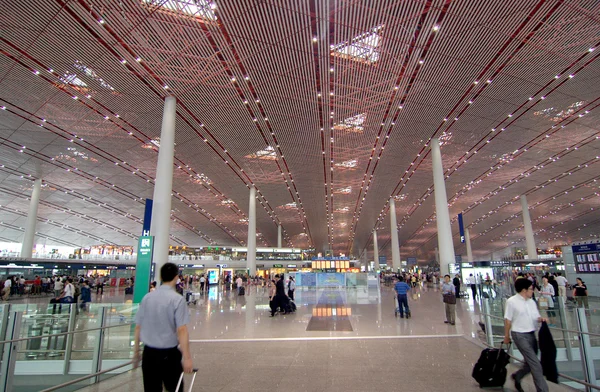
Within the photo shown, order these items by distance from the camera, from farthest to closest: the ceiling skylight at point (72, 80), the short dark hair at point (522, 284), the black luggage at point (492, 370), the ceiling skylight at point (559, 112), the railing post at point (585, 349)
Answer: the ceiling skylight at point (559, 112) < the ceiling skylight at point (72, 80) < the railing post at point (585, 349) < the black luggage at point (492, 370) < the short dark hair at point (522, 284)

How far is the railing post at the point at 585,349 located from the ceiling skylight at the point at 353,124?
1533 cm

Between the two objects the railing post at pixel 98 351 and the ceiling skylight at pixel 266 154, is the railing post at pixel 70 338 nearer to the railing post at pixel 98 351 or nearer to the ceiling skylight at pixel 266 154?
the railing post at pixel 98 351

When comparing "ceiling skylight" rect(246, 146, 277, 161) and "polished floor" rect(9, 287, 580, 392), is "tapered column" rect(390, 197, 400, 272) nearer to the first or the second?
"ceiling skylight" rect(246, 146, 277, 161)

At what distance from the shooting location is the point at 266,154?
2506 centimetres

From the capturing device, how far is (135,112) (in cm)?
1769

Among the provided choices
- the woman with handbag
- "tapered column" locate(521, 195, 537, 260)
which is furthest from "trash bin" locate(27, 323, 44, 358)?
"tapered column" locate(521, 195, 537, 260)

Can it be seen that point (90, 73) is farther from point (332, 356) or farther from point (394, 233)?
point (394, 233)

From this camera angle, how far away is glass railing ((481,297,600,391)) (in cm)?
436

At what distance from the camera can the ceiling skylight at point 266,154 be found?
24.2 m

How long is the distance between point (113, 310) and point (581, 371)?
22.2ft

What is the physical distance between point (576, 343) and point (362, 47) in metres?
11.2

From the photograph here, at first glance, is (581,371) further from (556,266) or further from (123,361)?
(556,266)

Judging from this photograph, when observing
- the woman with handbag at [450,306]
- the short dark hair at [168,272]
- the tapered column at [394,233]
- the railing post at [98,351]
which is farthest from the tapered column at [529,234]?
the short dark hair at [168,272]

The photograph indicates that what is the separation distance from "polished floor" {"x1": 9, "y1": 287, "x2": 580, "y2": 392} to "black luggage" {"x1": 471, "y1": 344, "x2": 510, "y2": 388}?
15cm
